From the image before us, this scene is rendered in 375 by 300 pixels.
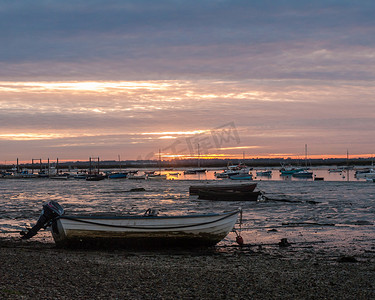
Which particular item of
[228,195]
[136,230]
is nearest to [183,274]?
[136,230]

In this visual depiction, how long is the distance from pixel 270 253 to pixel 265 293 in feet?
20.7

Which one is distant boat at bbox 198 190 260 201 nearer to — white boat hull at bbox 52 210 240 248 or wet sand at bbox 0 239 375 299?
white boat hull at bbox 52 210 240 248

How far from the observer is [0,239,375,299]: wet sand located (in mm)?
11258

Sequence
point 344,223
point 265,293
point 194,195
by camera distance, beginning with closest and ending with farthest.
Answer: point 265,293 → point 344,223 → point 194,195

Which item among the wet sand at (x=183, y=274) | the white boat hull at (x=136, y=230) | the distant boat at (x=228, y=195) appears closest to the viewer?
the wet sand at (x=183, y=274)

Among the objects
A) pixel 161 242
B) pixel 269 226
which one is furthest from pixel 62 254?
pixel 269 226

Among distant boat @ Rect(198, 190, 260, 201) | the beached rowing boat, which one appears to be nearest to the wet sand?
the beached rowing boat

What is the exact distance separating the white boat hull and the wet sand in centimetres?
65

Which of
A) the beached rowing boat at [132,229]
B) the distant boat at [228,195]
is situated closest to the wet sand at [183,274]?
the beached rowing boat at [132,229]

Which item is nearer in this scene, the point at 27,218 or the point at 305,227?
the point at 305,227

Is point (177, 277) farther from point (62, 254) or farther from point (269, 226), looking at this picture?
point (269, 226)

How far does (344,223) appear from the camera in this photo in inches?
Result: 1059

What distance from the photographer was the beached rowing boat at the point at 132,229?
18.1 metres

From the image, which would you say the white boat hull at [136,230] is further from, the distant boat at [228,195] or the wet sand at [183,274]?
the distant boat at [228,195]
